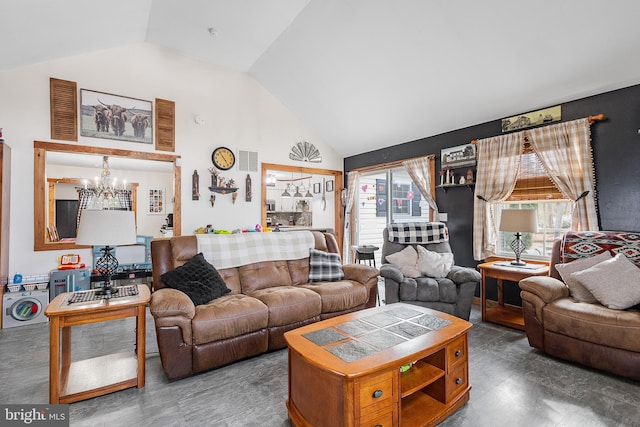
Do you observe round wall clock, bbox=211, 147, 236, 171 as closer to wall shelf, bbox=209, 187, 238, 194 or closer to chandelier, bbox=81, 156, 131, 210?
wall shelf, bbox=209, 187, 238, 194

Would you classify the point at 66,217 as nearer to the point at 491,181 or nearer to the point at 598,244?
the point at 491,181

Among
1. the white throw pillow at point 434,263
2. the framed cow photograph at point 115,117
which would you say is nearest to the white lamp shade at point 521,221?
the white throw pillow at point 434,263

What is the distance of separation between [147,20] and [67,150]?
195 cm

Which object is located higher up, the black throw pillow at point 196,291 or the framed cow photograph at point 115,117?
the framed cow photograph at point 115,117

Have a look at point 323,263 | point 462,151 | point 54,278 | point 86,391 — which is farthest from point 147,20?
point 462,151

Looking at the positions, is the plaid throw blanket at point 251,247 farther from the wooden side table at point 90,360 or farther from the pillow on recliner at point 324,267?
the wooden side table at point 90,360

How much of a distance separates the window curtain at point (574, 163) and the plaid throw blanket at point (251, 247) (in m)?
→ 2.81

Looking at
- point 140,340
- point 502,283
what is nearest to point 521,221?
point 502,283

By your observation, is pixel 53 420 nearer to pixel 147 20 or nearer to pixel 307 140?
pixel 147 20

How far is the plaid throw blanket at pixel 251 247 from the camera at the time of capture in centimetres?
312

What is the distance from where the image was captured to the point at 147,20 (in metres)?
3.96

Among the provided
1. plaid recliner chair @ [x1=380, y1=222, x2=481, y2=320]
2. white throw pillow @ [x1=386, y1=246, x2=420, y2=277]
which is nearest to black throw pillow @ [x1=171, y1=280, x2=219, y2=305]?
plaid recliner chair @ [x1=380, y1=222, x2=481, y2=320]

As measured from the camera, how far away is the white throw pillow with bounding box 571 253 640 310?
7.84ft

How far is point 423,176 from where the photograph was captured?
4918 millimetres
